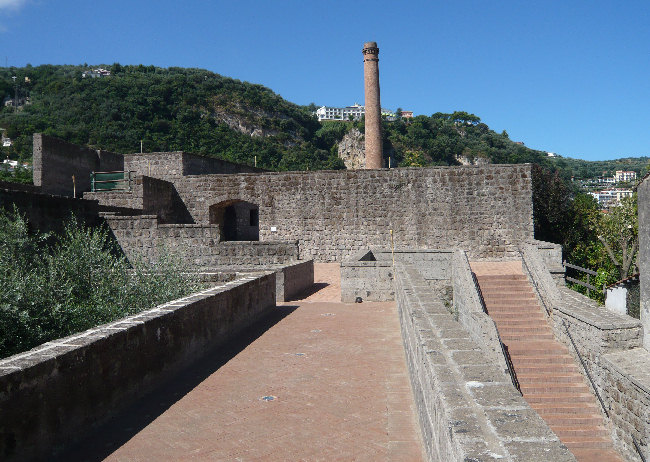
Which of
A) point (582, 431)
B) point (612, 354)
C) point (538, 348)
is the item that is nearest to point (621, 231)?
point (538, 348)

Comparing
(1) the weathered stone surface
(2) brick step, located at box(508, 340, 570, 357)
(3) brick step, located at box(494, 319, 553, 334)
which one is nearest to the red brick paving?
(2) brick step, located at box(508, 340, 570, 357)

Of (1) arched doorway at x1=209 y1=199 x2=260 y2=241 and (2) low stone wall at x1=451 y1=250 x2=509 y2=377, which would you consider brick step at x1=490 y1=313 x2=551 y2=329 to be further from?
(1) arched doorway at x1=209 y1=199 x2=260 y2=241

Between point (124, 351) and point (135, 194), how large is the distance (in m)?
14.8

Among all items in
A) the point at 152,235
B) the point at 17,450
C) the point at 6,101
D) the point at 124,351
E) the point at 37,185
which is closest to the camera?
the point at 17,450

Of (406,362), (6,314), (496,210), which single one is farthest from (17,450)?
(496,210)

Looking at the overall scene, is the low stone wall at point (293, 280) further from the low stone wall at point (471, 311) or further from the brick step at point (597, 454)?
the brick step at point (597, 454)

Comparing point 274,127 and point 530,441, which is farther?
point 274,127

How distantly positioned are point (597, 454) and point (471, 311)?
393cm

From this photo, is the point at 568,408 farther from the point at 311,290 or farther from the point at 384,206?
the point at 384,206

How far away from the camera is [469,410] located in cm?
257

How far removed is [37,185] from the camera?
17281mm

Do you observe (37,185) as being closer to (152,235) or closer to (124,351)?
(152,235)

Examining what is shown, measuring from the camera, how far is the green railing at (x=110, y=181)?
62.8 feet

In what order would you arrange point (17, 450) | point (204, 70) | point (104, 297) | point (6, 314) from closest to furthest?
point (17, 450), point (6, 314), point (104, 297), point (204, 70)
